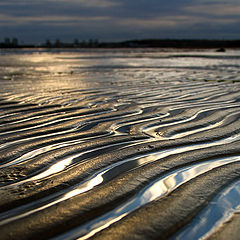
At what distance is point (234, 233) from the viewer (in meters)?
1.73

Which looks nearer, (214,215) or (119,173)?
(214,215)

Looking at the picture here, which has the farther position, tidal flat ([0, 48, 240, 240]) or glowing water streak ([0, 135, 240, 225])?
glowing water streak ([0, 135, 240, 225])

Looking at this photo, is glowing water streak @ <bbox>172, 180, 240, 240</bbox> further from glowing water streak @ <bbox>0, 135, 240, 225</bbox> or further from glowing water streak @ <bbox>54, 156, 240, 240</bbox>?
glowing water streak @ <bbox>0, 135, 240, 225</bbox>

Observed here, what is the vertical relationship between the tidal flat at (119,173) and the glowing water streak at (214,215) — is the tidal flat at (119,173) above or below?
above

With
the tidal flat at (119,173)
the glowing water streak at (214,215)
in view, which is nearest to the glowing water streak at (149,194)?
the tidal flat at (119,173)

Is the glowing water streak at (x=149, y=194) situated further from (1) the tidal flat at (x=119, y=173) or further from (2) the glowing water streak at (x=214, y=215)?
(2) the glowing water streak at (x=214, y=215)

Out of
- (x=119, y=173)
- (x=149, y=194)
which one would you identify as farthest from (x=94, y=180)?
(x=149, y=194)

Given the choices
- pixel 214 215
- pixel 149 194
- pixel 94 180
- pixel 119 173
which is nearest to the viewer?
pixel 214 215

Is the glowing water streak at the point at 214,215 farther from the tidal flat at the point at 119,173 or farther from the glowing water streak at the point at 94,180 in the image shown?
the glowing water streak at the point at 94,180

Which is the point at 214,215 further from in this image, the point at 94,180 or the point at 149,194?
the point at 94,180

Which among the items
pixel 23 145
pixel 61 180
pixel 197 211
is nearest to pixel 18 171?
pixel 61 180

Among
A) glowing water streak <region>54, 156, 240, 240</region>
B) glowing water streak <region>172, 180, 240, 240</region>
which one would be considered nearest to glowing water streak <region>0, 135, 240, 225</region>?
glowing water streak <region>54, 156, 240, 240</region>

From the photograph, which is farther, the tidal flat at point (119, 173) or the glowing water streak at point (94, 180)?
the glowing water streak at point (94, 180)

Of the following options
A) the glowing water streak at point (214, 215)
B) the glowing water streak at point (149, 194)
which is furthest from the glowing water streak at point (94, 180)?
the glowing water streak at point (214, 215)
